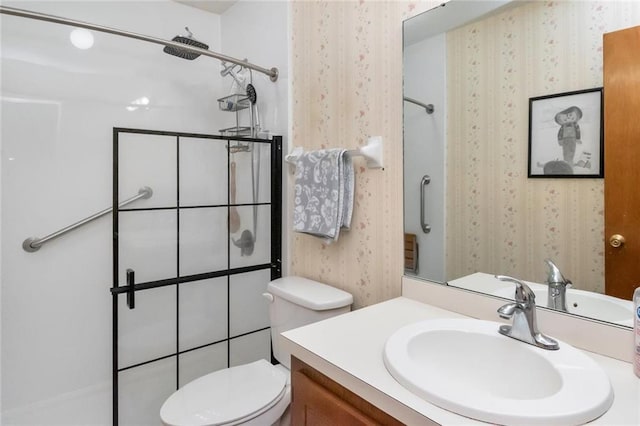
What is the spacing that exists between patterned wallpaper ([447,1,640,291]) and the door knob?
22 millimetres

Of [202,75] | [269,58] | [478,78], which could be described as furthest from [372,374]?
[202,75]

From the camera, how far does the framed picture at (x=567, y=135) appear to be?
893 millimetres

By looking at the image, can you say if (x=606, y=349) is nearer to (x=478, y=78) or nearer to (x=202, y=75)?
(x=478, y=78)

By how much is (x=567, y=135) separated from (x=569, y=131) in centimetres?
1

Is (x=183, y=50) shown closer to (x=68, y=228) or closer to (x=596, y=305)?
(x=68, y=228)

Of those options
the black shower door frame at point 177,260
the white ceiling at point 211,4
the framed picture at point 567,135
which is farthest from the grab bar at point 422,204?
the white ceiling at point 211,4

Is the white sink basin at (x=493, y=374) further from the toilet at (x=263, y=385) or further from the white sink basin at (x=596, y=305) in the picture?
the toilet at (x=263, y=385)

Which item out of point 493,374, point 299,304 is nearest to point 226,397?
point 299,304

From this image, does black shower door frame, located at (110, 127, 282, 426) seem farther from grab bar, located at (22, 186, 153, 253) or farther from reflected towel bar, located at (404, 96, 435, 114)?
reflected towel bar, located at (404, 96, 435, 114)

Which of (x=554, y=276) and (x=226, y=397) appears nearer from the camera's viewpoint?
(x=554, y=276)

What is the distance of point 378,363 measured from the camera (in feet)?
2.69

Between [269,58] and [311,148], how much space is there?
1.97ft

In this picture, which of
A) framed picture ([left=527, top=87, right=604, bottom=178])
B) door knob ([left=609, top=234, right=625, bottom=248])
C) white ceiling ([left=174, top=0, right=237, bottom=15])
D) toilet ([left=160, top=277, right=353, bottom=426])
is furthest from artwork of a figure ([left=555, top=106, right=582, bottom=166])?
white ceiling ([left=174, top=0, right=237, bottom=15])

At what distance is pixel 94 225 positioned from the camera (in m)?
1.92
